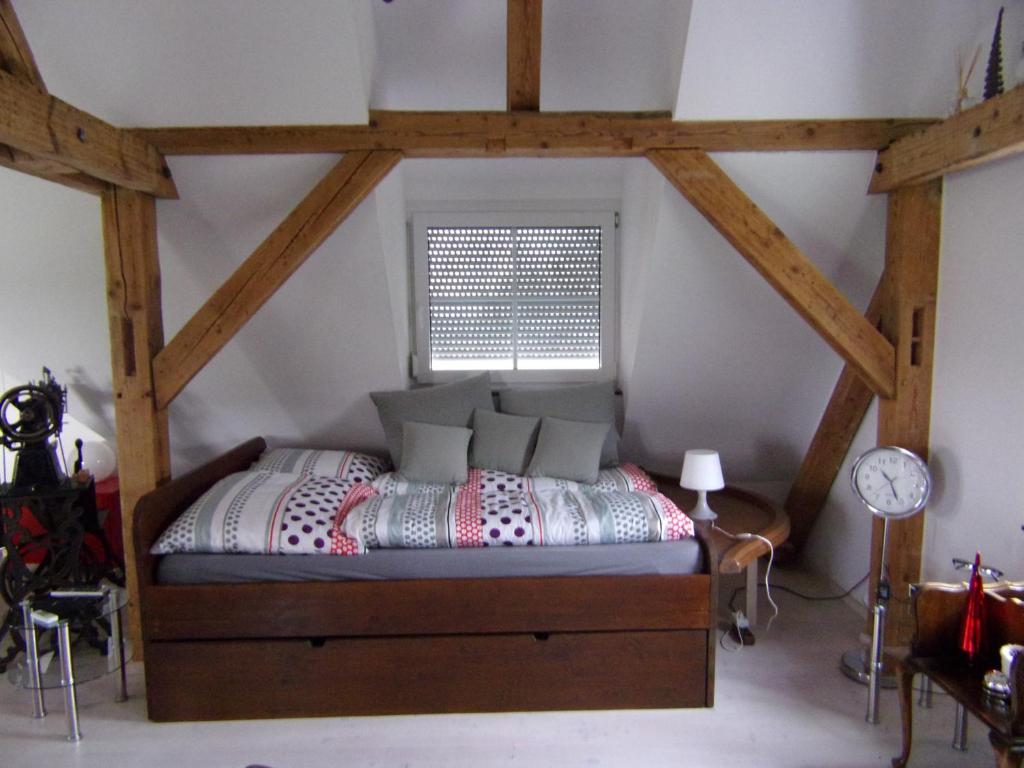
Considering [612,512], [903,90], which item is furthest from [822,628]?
[903,90]

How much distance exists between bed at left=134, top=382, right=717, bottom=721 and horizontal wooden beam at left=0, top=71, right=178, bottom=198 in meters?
1.13

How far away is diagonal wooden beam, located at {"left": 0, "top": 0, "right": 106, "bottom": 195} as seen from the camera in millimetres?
2104

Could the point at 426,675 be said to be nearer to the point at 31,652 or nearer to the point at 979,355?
the point at 31,652

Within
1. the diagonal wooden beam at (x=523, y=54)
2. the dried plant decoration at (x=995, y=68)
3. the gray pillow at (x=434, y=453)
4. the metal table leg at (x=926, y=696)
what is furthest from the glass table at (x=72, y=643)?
the dried plant decoration at (x=995, y=68)

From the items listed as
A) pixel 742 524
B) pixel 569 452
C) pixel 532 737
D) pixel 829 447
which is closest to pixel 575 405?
pixel 569 452

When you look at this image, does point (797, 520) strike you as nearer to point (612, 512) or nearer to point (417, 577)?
point (612, 512)

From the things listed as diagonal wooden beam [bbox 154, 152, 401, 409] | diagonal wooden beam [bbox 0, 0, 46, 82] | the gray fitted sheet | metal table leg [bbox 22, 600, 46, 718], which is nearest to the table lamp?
the gray fitted sheet

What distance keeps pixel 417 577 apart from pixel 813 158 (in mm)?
2207

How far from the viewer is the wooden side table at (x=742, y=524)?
9.06ft

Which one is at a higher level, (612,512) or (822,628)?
(612,512)

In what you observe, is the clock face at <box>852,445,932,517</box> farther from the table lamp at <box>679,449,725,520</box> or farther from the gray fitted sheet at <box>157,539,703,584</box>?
the gray fitted sheet at <box>157,539,703,584</box>

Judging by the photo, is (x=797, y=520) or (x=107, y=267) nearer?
(x=107, y=267)

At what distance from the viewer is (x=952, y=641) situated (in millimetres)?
2111

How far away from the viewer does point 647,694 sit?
2.48 metres
